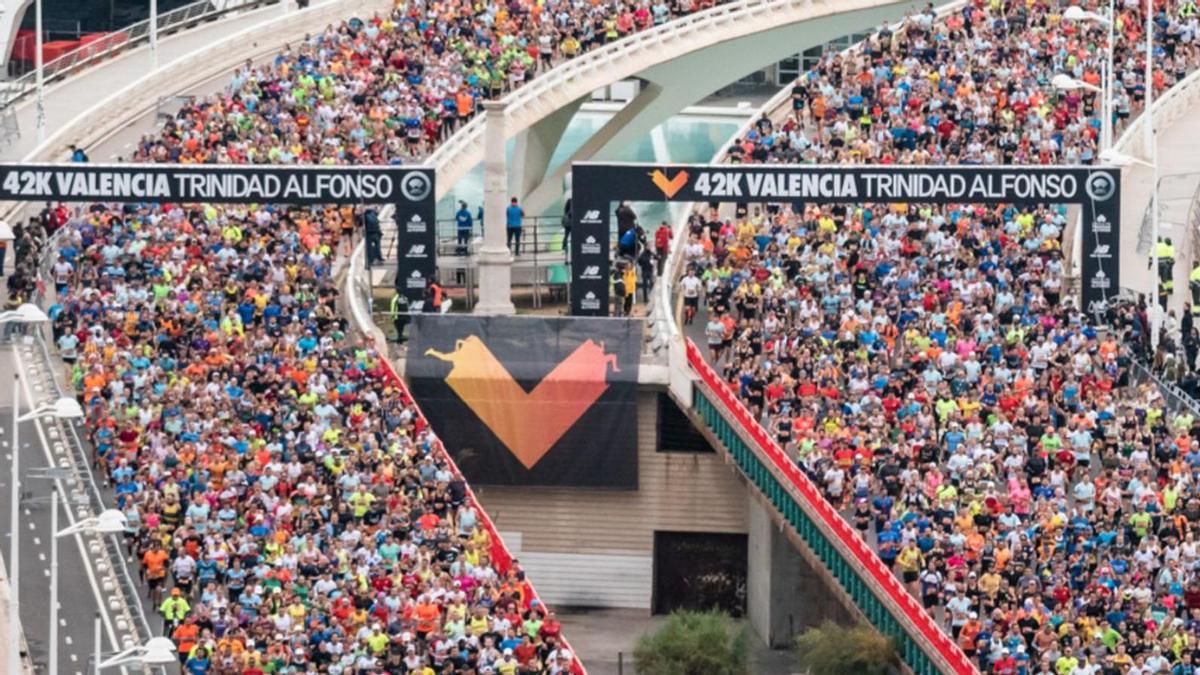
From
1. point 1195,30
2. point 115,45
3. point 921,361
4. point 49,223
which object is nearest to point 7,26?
point 115,45

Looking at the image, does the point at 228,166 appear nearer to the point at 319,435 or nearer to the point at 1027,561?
the point at 319,435

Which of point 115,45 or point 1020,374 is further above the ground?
point 115,45

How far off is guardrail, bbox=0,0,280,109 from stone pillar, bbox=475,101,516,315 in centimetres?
1743

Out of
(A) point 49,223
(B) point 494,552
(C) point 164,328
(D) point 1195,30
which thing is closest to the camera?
(B) point 494,552

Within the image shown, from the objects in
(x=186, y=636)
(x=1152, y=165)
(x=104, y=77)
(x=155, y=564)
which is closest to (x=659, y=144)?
(x=104, y=77)

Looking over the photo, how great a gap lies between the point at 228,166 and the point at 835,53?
17.4 metres

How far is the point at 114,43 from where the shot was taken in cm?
9994

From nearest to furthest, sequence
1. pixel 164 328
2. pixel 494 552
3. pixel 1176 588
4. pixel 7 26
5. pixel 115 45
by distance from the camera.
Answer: pixel 1176 588
pixel 494 552
pixel 164 328
pixel 115 45
pixel 7 26

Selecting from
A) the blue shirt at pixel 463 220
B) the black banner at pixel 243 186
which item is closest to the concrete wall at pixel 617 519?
the black banner at pixel 243 186

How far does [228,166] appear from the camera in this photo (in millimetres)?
77188

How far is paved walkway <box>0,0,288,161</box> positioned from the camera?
91.6 metres

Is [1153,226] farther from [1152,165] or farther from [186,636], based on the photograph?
[186,636]

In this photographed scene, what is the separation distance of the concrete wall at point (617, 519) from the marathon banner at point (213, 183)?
20.6 feet

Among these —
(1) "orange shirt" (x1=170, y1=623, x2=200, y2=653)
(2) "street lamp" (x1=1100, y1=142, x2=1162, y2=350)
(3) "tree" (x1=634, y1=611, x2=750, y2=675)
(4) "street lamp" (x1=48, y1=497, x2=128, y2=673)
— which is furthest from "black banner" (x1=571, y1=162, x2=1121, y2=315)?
(4) "street lamp" (x1=48, y1=497, x2=128, y2=673)
